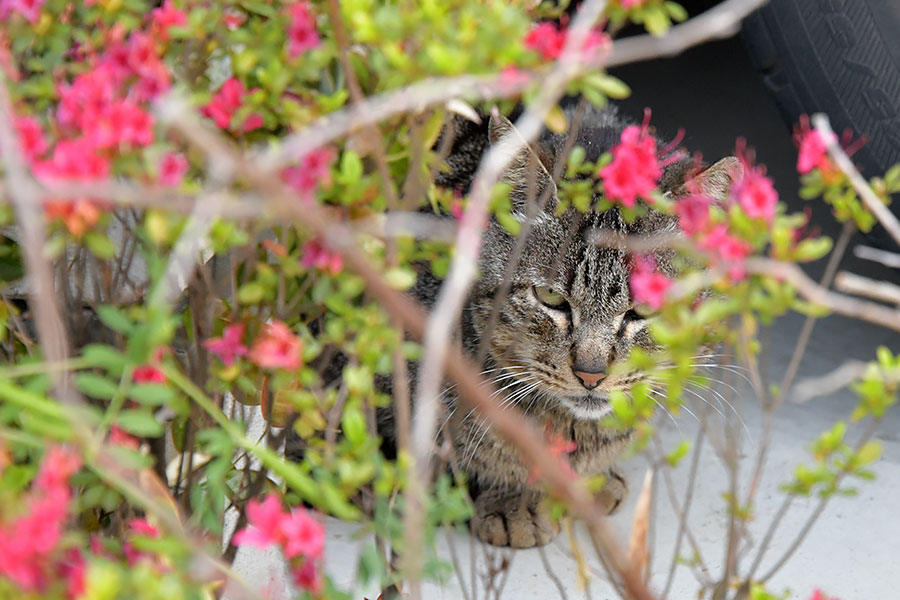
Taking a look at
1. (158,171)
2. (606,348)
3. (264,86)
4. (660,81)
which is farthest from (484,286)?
(660,81)

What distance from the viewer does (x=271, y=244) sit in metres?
1.01

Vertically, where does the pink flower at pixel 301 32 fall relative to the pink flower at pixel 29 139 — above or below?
above

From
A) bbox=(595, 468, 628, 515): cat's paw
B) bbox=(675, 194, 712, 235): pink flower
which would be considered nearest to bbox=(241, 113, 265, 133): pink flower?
bbox=(675, 194, 712, 235): pink flower

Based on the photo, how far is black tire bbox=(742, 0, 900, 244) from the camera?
183 centimetres

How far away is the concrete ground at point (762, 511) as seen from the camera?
1.80 metres

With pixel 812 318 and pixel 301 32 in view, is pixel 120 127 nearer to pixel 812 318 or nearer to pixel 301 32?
pixel 301 32

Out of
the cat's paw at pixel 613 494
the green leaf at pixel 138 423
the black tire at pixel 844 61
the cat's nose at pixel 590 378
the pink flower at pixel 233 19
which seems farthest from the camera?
the cat's paw at pixel 613 494

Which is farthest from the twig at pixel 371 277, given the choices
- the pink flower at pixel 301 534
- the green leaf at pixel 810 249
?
the green leaf at pixel 810 249

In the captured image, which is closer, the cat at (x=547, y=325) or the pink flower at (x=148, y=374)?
the pink flower at (x=148, y=374)

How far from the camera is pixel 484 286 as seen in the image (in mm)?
1861

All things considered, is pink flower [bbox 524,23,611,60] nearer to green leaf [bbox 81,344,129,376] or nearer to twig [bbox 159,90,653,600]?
twig [bbox 159,90,653,600]

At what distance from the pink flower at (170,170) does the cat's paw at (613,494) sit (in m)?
1.40

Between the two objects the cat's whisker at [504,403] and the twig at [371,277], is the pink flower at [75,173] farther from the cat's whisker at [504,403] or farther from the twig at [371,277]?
the cat's whisker at [504,403]

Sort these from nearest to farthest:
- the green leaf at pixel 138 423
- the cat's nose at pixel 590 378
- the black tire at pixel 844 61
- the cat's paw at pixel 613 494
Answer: the green leaf at pixel 138 423 → the cat's nose at pixel 590 378 → the black tire at pixel 844 61 → the cat's paw at pixel 613 494
